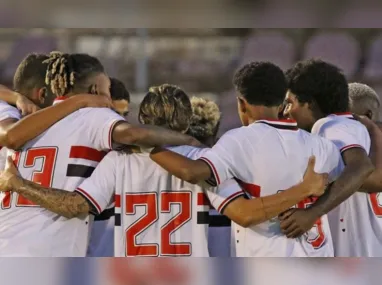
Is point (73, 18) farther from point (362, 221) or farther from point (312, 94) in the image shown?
point (362, 221)

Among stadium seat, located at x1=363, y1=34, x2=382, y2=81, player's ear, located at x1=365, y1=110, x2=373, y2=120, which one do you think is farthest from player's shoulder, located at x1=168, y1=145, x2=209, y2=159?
stadium seat, located at x1=363, y1=34, x2=382, y2=81

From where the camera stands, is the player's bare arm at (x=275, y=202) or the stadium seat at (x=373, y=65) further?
the stadium seat at (x=373, y=65)

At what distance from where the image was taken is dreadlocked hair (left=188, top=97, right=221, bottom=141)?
184 cm

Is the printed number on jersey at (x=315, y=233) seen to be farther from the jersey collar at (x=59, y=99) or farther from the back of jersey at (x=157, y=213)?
the jersey collar at (x=59, y=99)

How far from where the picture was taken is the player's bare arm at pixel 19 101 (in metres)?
1.85

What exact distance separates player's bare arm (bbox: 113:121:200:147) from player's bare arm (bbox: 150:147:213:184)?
0.03 m

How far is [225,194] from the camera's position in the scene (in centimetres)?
158

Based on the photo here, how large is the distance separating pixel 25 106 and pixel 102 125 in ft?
0.99

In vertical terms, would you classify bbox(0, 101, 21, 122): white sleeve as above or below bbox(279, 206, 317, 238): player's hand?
above

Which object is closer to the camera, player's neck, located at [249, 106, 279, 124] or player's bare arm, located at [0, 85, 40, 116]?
player's neck, located at [249, 106, 279, 124]

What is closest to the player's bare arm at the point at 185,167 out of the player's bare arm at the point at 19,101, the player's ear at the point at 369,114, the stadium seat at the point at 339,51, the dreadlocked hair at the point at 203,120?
the dreadlocked hair at the point at 203,120

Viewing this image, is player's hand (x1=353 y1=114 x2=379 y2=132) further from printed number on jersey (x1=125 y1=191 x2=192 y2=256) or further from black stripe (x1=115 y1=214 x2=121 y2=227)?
black stripe (x1=115 y1=214 x2=121 y2=227)

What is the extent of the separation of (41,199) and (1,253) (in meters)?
0.18

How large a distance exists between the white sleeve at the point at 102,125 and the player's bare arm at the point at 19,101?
0.23 metres
